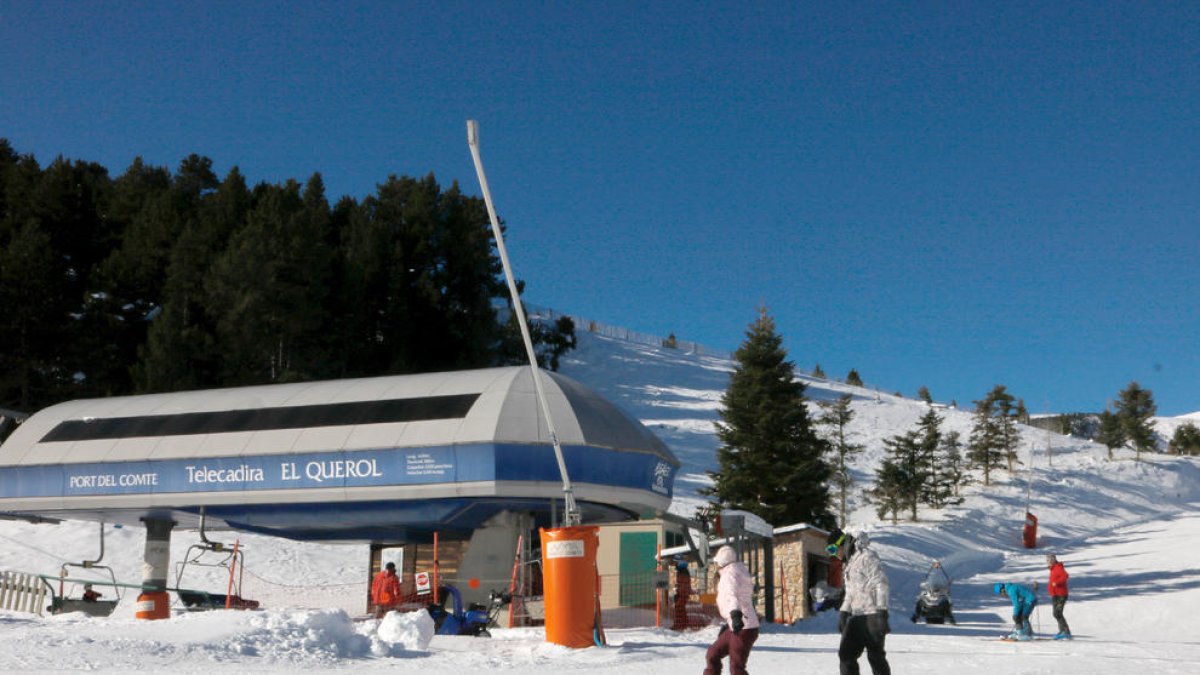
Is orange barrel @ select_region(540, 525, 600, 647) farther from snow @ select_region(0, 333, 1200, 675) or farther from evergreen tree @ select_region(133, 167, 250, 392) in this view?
evergreen tree @ select_region(133, 167, 250, 392)

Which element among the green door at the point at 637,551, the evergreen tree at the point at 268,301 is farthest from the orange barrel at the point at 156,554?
the evergreen tree at the point at 268,301

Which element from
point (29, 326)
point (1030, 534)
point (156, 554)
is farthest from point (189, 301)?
point (1030, 534)

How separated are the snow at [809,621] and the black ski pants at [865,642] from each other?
272cm

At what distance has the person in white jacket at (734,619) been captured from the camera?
9.91 metres

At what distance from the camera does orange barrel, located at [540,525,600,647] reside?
1474 cm

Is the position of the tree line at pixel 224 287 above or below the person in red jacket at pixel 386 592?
above

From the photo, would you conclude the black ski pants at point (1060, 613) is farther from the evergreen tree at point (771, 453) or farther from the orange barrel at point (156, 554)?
the orange barrel at point (156, 554)

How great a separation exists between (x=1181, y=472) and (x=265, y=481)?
80.9 metres

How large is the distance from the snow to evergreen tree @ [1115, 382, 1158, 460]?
2.13 metres

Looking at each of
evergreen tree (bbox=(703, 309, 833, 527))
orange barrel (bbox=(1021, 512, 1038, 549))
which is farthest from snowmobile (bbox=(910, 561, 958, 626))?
orange barrel (bbox=(1021, 512, 1038, 549))

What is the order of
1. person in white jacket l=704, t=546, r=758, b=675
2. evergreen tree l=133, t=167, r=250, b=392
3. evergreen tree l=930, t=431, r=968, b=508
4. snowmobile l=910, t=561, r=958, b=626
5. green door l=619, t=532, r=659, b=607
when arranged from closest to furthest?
person in white jacket l=704, t=546, r=758, b=675 < snowmobile l=910, t=561, r=958, b=626 < green door l=619, t=532, r=659, b=607 < evergreen tree l=133, t=167, r=250, b=392 < evergreen tree l=930, t=431, r=968, b=508

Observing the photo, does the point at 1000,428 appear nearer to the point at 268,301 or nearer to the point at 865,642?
the point at 268,301

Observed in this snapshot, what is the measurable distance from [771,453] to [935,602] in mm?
11378

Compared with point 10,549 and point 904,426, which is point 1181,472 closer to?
point 904,426
